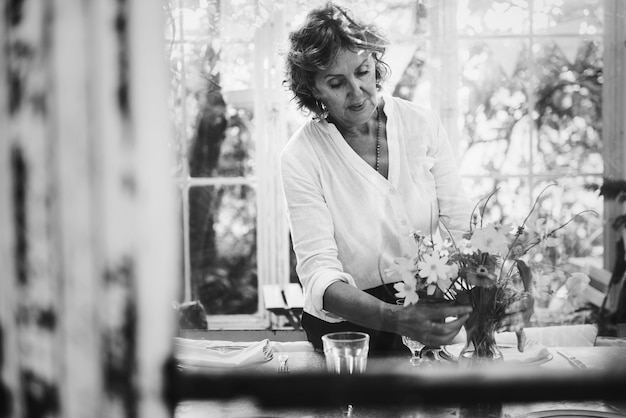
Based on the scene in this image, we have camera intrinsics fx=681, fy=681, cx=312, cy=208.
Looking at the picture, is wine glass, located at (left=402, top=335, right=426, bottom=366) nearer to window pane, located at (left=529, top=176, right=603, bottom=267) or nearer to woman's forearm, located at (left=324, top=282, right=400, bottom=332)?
woman's forearm, located at (left=324, top=282, right=400, bottom=332)

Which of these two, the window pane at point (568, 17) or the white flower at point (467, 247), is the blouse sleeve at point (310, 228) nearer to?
the white flower at point (467, 247)

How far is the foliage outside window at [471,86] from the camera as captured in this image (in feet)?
10.4

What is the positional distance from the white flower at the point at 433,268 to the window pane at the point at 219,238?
6.87 feet

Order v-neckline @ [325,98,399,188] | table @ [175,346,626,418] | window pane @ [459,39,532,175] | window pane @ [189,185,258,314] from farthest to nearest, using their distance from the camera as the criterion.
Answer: window pane @ [189,185,258,314] → window pane @ [459,39,532,175] → v-neckline @ [325,98,399,188] → table @ [175,346,626,418]

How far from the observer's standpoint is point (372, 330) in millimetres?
1696

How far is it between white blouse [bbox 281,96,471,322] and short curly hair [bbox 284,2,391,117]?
0.19m

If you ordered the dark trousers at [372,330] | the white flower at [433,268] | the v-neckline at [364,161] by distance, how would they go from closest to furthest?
the white flower at [433,268] < the dark trousers at [372,330] < the v-neckline at [364,161]

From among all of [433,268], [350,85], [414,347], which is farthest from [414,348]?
[350,85]

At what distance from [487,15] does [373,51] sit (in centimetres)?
167

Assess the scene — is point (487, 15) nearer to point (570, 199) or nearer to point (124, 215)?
point (570, 199)

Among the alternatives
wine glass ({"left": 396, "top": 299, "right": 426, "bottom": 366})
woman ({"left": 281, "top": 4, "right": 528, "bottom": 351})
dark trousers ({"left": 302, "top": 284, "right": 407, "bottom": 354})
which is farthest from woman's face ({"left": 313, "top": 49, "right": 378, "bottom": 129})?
wine glass ({"left": 396, "top": 299, "right": 426, "bottom": 366})

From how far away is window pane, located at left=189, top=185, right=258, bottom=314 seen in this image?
332cm

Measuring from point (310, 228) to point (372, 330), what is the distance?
299 mm

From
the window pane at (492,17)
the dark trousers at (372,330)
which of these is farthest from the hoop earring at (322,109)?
the window pane at (492,17)
